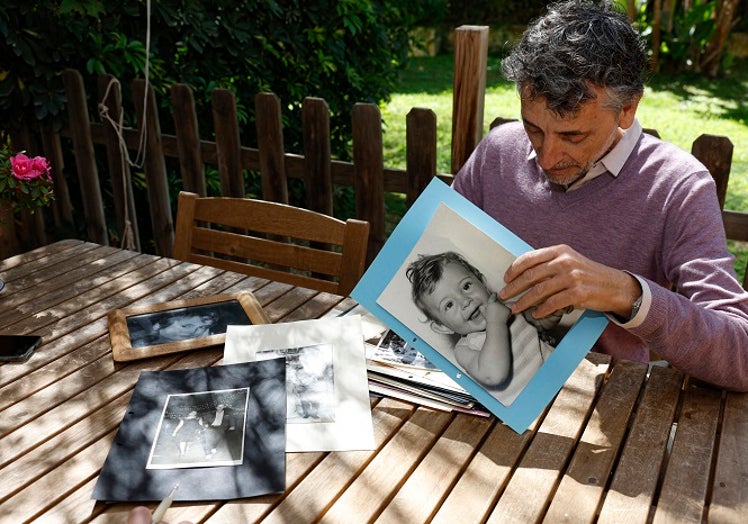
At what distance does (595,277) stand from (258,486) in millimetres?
786

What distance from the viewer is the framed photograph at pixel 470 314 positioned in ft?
5.16

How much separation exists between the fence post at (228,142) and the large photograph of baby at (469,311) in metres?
1.90

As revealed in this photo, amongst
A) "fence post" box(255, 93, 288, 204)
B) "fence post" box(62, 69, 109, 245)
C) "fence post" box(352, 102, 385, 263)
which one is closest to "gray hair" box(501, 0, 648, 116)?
"fence post" box(352, 102, 385, 263)

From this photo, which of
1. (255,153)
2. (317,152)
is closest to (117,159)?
(255,153)

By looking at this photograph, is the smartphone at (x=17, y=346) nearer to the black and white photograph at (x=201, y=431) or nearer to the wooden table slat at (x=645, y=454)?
the black and white photograph at (x=201, y=431)

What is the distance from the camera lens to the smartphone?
1.87m

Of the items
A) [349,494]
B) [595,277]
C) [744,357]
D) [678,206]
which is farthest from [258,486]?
[678,206]

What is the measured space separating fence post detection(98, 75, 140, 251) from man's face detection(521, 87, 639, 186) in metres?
2.22

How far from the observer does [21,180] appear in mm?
2262

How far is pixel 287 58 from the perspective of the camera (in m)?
4.74

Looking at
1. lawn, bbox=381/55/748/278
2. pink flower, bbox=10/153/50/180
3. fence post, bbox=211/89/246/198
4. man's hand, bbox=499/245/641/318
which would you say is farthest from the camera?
lawn, bbox=381/55/748/278

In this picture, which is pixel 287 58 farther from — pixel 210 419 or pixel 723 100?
pixel 723 100

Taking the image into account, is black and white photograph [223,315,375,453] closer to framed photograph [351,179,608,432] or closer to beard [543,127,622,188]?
framed photograph [351,179,608,432]

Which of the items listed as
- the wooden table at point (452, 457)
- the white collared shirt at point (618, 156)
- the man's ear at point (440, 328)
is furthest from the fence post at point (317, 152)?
the man's ear at point (440, 328)
